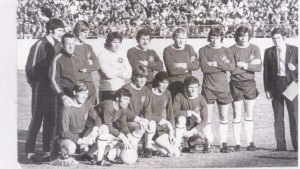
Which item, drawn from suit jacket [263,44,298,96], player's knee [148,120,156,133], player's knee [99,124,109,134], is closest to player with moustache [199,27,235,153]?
suit jacket [263,44,298,96]

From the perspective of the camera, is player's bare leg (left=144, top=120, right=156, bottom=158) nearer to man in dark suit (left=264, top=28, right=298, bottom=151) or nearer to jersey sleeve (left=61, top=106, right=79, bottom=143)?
jersey sleeve (left=61, top=106, right=79, bottom=143)

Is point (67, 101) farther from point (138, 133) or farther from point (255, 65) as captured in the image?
point (255, 65)

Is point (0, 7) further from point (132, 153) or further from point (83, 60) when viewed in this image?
point (132, 153)

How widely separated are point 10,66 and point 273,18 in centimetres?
160

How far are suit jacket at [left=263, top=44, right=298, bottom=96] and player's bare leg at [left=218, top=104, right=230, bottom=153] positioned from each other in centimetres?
29

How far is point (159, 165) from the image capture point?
3.58 meters

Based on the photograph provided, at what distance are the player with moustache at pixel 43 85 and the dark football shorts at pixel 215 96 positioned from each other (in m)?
0.89

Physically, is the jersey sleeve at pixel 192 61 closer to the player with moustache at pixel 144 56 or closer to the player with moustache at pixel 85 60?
the player with moustache at pixel 144 56

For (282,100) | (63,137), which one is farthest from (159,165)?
(282,100)

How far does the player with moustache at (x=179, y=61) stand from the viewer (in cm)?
358

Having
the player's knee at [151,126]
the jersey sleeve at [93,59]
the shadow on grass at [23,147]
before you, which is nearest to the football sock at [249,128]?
the player's knee at [151,126]

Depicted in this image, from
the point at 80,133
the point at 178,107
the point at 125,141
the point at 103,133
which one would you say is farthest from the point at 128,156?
the point at 178,107

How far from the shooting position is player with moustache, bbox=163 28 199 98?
3.58 m

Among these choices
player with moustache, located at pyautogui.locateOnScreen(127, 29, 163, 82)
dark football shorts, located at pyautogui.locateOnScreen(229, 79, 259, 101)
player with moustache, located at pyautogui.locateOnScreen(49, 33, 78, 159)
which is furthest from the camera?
dark football shorts, located at pyautogui.locateOnScreen(229, 79, 259, 101)
